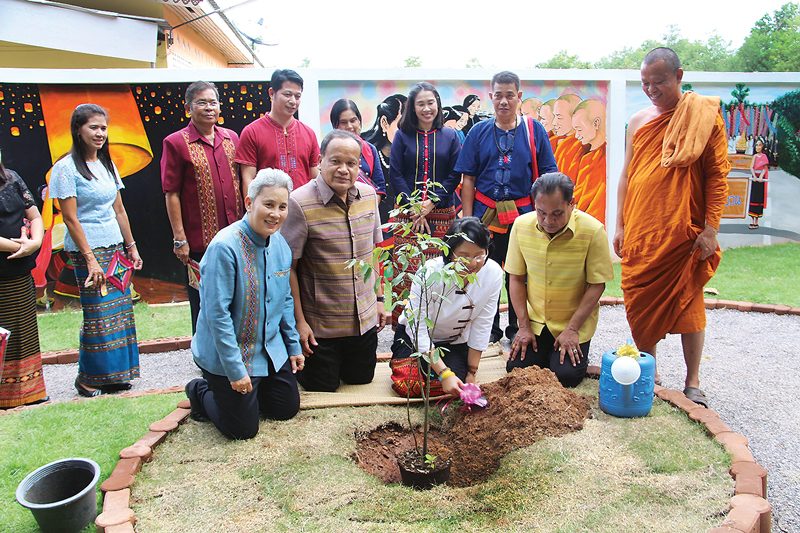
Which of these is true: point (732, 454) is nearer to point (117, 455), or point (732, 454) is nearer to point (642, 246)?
point (642, 246)

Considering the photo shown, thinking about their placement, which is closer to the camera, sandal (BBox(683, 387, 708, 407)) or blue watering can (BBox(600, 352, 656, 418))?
blue watering can (BBox(600, 352, 656, 418))

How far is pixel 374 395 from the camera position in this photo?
3639 millimetres

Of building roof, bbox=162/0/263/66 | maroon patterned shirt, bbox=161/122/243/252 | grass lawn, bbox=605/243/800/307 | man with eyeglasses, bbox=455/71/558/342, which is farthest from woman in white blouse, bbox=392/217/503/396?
building roof, bbox=162/0/263/66

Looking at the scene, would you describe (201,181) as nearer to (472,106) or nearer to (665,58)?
(665,58)

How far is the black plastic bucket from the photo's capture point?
2342 mm

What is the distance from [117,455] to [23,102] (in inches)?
197

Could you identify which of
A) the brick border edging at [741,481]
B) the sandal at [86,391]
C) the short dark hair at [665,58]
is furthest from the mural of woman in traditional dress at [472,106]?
the sandal at [86,391]

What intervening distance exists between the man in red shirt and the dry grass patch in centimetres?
186

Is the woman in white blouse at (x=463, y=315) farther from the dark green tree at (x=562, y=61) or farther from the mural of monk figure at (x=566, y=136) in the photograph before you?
the dark green tree at (x=562, y=61)

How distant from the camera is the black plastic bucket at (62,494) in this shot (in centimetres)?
234

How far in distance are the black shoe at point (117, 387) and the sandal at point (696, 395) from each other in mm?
3578

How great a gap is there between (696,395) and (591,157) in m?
4.72

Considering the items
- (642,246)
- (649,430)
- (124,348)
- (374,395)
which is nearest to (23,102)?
(124,348)

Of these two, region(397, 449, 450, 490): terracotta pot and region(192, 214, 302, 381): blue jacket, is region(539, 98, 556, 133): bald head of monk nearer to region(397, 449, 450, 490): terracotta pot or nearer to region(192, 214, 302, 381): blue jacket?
region(192, 214, 302, 381): blue jacket
